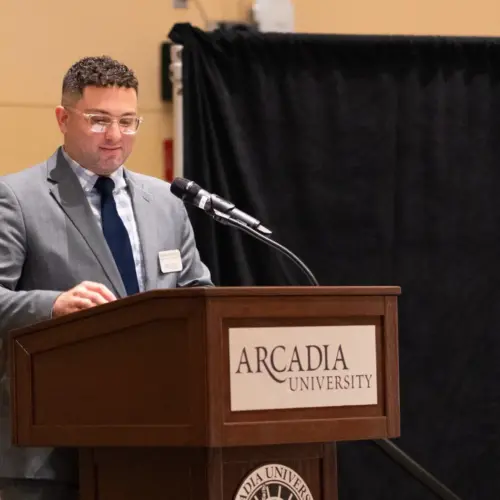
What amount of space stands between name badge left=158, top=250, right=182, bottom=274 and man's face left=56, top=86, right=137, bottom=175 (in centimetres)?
25

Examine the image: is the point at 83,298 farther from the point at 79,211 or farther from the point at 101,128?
the point at 101,128

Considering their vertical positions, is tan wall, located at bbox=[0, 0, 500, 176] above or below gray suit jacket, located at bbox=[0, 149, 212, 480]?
above

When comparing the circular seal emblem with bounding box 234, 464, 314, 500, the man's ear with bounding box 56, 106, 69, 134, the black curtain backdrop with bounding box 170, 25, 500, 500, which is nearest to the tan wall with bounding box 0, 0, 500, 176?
the black curtain backdrop with bounding box 170, 25, 500, 500

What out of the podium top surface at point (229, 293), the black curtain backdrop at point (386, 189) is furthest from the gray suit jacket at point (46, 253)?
the black curtain backdrop at point (386, 189)

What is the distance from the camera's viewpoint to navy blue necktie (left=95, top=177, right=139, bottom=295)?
2725 millimetres

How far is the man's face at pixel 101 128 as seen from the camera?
109 inches

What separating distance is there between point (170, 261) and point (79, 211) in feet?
0.87

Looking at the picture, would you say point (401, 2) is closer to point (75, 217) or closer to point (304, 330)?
point (75, 217)

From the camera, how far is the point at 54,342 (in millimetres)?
2318

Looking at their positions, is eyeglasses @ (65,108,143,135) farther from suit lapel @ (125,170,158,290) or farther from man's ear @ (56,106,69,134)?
suit lapel @ (125,170,158,290)

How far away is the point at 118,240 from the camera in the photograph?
2748 millimetres

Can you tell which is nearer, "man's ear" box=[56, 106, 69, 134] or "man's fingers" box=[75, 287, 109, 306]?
"man's fingers" box=[75, 287, 109, 306]

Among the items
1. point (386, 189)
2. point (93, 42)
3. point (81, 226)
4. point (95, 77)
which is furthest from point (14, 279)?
point (386, 189)

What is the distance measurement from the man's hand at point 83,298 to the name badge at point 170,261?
16.6 inches
